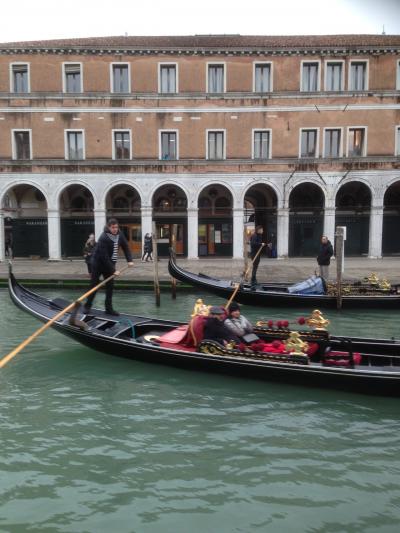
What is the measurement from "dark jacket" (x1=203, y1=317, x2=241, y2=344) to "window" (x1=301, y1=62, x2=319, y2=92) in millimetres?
11955

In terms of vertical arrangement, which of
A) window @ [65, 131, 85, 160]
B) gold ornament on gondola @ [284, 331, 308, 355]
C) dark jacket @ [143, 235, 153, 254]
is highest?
window @ [65, 131, 85, 160]

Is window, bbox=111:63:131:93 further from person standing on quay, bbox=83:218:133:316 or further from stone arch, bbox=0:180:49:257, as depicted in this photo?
person standing on quay, bbox=83:218:133:316

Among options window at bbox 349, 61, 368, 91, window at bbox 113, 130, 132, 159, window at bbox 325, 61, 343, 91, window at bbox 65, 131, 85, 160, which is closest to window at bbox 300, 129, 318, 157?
window at bbox 325, 61, 343, 91

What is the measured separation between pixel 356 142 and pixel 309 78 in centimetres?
246

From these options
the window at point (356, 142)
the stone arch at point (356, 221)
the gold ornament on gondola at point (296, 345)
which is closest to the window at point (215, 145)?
the window at point (356, 142)

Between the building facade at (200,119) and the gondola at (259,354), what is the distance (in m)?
9.78

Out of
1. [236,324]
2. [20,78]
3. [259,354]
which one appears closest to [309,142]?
[20,78]

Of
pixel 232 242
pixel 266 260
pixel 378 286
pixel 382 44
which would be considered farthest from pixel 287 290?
pixel 382 44

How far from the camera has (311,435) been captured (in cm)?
376

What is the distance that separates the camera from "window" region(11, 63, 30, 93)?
14484 millimetres

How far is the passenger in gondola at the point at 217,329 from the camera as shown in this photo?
491cm

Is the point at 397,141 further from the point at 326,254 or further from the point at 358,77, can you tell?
the point at 326,254

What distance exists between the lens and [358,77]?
14703 mm

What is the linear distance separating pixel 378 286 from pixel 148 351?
5.22 m
